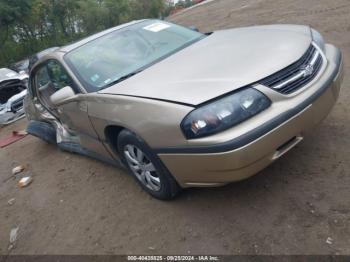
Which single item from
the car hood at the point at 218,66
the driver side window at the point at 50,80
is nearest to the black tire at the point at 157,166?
the car hood at the point at 218,66

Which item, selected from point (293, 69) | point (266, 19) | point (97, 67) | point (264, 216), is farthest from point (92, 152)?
point (266, 19)

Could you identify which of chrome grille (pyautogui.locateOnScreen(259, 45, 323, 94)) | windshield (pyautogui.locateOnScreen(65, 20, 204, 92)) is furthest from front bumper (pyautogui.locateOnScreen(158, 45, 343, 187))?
windshield (pyautogui.locateOnScreen(65, 20, 204, 92))

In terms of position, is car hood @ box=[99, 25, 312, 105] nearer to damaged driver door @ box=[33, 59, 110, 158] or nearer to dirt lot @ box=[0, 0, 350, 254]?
damaged driver door @ box=[33, 59, 110, 158]

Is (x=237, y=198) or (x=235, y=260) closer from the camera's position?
(x=235, y=260)

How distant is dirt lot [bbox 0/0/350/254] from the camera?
2691mm

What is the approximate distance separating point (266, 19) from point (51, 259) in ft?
32.3

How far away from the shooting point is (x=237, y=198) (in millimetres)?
Answer: 3162

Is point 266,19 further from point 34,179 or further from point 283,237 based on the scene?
point 283,237

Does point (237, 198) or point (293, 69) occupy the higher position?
point (293, 69)

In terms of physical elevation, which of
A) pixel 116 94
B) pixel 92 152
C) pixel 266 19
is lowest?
pixel 266 19

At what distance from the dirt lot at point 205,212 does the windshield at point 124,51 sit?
118 cm

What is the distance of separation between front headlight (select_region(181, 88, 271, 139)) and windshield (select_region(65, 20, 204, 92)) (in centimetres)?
115

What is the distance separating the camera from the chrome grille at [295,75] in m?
2.68

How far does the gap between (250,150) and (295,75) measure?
2.45 feet
